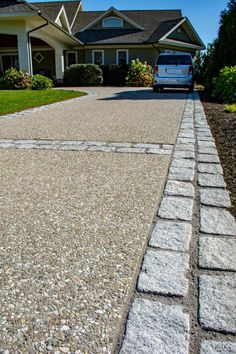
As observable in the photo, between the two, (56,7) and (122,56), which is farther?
(122,56)

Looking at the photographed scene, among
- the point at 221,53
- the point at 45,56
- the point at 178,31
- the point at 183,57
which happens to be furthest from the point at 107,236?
the point at 178,31

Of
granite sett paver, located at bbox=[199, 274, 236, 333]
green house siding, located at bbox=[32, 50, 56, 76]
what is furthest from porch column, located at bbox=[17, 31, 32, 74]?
granite sett paver, located at bbox=[199, 274, 236, 333]

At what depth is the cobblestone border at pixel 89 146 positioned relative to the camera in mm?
4797

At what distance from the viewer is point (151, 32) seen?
27875 mm

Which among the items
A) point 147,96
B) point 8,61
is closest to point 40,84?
point 147,96

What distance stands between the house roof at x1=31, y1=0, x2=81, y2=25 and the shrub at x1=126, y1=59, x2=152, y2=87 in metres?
6.47

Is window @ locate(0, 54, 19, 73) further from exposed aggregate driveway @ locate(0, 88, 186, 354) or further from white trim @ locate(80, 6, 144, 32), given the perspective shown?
exposed aggregate driveway @ locate(0, 88, 186, 354)

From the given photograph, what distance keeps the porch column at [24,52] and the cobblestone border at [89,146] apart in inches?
546

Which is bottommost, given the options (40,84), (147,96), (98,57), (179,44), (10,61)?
(147,96)

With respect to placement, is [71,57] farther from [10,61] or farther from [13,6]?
[13,6]

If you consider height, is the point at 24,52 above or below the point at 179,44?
below

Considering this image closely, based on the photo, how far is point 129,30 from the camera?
28250 mm

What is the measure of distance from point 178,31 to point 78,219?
29966mm

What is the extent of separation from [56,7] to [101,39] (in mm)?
4042
